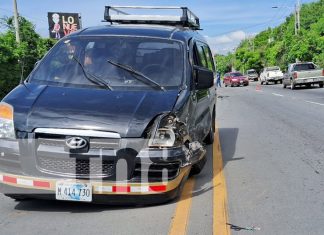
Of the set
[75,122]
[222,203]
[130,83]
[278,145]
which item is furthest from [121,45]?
[278,145]

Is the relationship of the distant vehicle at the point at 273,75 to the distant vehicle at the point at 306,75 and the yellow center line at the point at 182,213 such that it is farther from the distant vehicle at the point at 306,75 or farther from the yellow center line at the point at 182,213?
the yellow center line at the point at 182,213

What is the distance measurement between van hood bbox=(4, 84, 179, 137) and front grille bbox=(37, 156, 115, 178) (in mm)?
320

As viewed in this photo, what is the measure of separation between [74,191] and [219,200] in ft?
5.29

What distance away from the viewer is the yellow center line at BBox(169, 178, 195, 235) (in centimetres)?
441

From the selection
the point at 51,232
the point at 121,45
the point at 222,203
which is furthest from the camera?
the point at 121,45

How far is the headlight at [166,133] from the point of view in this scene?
4.79 meters

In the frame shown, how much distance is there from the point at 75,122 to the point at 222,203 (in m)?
1.78

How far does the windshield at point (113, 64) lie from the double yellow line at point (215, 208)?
128 cm

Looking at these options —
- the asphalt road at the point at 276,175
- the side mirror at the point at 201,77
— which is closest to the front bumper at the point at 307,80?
the asphalt road at the point at 276,175

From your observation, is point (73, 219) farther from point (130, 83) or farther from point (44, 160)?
point (130, 83)

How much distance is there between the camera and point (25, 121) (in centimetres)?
482

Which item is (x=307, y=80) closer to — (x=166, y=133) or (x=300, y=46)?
(x=300, y=46)

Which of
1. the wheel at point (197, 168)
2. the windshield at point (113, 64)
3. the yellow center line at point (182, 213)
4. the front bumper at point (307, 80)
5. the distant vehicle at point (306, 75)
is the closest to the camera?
the yellow center line at point (182, 213)

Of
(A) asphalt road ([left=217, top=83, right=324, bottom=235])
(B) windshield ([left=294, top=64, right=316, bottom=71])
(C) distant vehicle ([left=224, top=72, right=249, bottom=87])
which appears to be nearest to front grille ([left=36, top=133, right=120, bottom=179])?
(A) asphalt road ([left=217, top=83, right=324, bottom=235])
